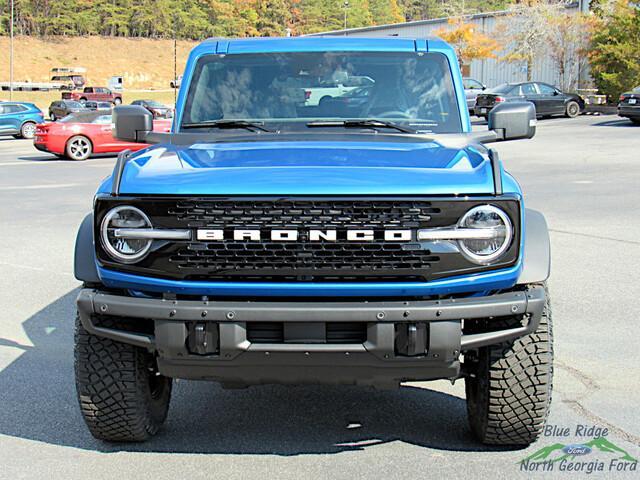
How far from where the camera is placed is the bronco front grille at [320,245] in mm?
3764

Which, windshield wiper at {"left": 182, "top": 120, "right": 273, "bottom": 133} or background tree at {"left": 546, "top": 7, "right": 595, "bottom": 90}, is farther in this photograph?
background tree at {"left": 546, "top": 7, "right": 595, "bottom": 90}

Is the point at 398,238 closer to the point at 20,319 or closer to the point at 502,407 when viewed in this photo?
the point at 502,407

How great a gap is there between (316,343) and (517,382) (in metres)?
1.00

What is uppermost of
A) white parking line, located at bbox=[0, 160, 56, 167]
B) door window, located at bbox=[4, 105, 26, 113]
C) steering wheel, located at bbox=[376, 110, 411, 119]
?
steering wheel, located at bbox=[376, 110, 411, 119]

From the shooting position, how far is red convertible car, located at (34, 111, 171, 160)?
81.8 ft

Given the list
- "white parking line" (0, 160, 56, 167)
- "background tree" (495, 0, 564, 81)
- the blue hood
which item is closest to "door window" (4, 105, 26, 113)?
"white parking line" (0, 160, 56, 167)

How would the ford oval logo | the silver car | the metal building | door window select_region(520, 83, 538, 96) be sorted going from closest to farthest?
the ford oval logo
door window select_region(520, 83, 538, 96)
the silver car
the metal building

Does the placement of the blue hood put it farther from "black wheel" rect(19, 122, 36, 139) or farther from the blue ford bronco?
"black wheel" rect(19, 122, 36, 139)

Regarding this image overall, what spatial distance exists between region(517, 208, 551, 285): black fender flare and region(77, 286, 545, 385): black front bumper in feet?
0.27

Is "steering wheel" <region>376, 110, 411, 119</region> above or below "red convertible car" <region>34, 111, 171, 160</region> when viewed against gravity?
above

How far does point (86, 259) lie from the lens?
4.06 metres

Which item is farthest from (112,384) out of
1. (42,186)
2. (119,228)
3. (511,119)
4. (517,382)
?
(42,186)

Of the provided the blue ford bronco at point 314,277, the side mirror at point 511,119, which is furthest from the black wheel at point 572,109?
the blue ford bronco at point 314,277

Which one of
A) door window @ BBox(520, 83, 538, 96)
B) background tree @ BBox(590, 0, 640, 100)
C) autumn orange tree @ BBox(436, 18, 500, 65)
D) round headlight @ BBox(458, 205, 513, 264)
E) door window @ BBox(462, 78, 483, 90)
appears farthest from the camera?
autumn orange tree @ BBox(436, 18, 500, 65)
